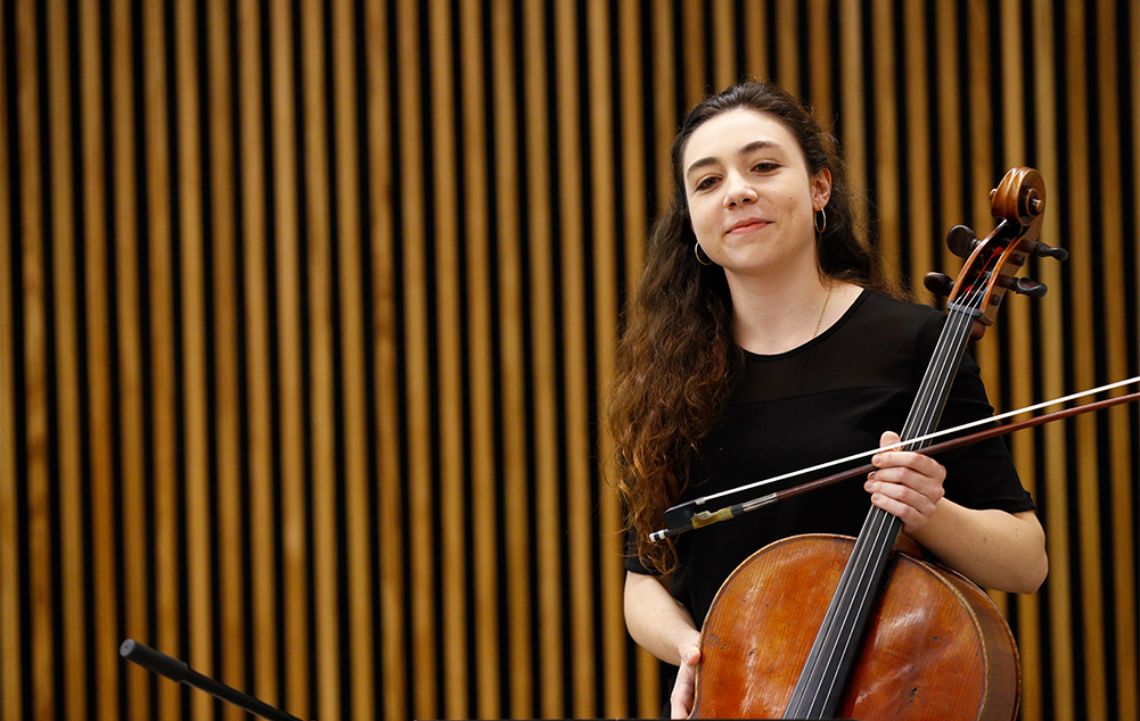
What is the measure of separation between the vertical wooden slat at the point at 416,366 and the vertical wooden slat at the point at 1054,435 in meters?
1.48

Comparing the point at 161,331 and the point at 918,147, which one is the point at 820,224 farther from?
the point at 161,331

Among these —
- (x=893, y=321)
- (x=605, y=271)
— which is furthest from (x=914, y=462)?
(x=605, y=271)

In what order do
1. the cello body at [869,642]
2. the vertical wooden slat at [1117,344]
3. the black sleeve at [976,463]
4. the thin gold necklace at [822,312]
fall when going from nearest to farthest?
the cello body at [869,642], the black sleeve at [976,463], the thin gold necklace at [822,312], the vertical wooden slat at [1117,344]

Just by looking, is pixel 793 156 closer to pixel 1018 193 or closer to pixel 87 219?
pixel 1018 193

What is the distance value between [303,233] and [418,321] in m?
0.38

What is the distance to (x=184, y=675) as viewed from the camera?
1093 mm

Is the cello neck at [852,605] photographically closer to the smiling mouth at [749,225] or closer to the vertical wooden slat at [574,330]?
the smiling mouth at [749,225]

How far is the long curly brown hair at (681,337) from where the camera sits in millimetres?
1723

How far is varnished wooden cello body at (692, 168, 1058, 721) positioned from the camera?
1319 millimetres

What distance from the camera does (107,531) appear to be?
287cm

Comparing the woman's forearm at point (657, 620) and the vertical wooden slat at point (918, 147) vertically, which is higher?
the vertical wooden slat at point (918, 147)

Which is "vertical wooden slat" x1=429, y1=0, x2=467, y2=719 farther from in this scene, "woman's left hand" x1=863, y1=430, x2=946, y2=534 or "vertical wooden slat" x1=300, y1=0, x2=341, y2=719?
"woman's left hand" x1=863, y1=430, x2=946, y2=534

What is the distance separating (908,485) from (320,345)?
5.85 feet

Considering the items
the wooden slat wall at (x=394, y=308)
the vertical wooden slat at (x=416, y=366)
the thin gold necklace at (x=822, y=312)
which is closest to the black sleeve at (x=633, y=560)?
the thin gold necklace at (x=822, y=312)
